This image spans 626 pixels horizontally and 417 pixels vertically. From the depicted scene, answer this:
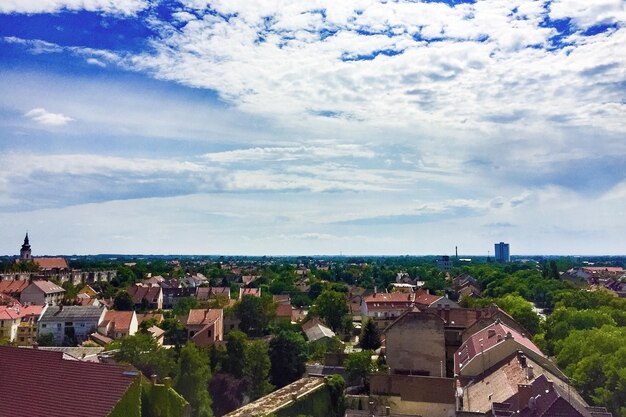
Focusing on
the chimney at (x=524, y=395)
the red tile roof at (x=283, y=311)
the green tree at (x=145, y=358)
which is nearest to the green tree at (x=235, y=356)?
the green tree at (x=145, y=358)

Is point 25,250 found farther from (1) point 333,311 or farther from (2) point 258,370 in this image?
(2) point 258,370

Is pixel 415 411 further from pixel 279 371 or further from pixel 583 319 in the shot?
pixel 583 319

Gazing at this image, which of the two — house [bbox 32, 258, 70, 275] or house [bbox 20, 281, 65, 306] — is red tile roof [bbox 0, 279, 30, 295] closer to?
house [bbox 20, 281, 65, 306]

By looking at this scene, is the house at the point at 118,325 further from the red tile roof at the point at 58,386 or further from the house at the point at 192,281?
the house at the point at 192,281

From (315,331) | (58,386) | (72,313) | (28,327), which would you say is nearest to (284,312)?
(315,331)

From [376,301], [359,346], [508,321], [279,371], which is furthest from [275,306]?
[508,321]
